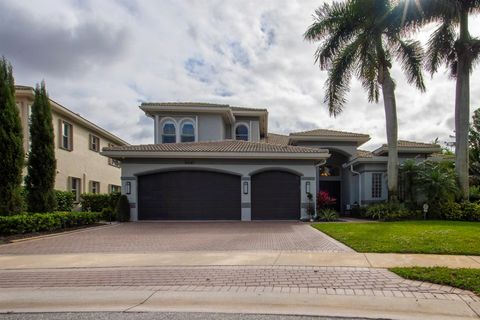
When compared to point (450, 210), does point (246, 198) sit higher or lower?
higher

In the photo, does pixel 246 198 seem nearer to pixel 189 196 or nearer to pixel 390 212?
pixel 189 196

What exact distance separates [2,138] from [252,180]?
10.8 meters

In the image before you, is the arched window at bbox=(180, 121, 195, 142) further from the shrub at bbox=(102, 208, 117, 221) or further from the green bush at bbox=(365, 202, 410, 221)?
the green bush at bbox=(365, 202, 410, 221)

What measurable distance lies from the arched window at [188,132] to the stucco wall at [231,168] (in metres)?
5.49

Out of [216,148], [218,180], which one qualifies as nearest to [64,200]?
[218,180]

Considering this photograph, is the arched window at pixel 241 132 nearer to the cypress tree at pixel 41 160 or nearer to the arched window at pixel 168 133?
the arched window at pixel 168 133

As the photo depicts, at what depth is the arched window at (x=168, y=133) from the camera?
23328mm

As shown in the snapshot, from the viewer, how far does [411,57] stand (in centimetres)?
1895

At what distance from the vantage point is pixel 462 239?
9617 millimetres

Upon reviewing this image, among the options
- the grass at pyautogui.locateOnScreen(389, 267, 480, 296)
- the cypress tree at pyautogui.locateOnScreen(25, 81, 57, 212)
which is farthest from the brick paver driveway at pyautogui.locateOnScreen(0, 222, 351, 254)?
the cypress tree at pyautogui.locateOnScreen(25, 81, 57, 212)

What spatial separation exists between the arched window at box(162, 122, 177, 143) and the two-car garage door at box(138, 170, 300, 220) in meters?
5.36

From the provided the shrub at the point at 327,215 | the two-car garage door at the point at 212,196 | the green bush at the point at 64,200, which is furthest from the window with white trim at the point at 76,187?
the shrub at the point at 327,215

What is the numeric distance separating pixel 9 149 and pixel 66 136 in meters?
8.32

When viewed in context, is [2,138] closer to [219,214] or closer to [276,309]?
[219,214]
